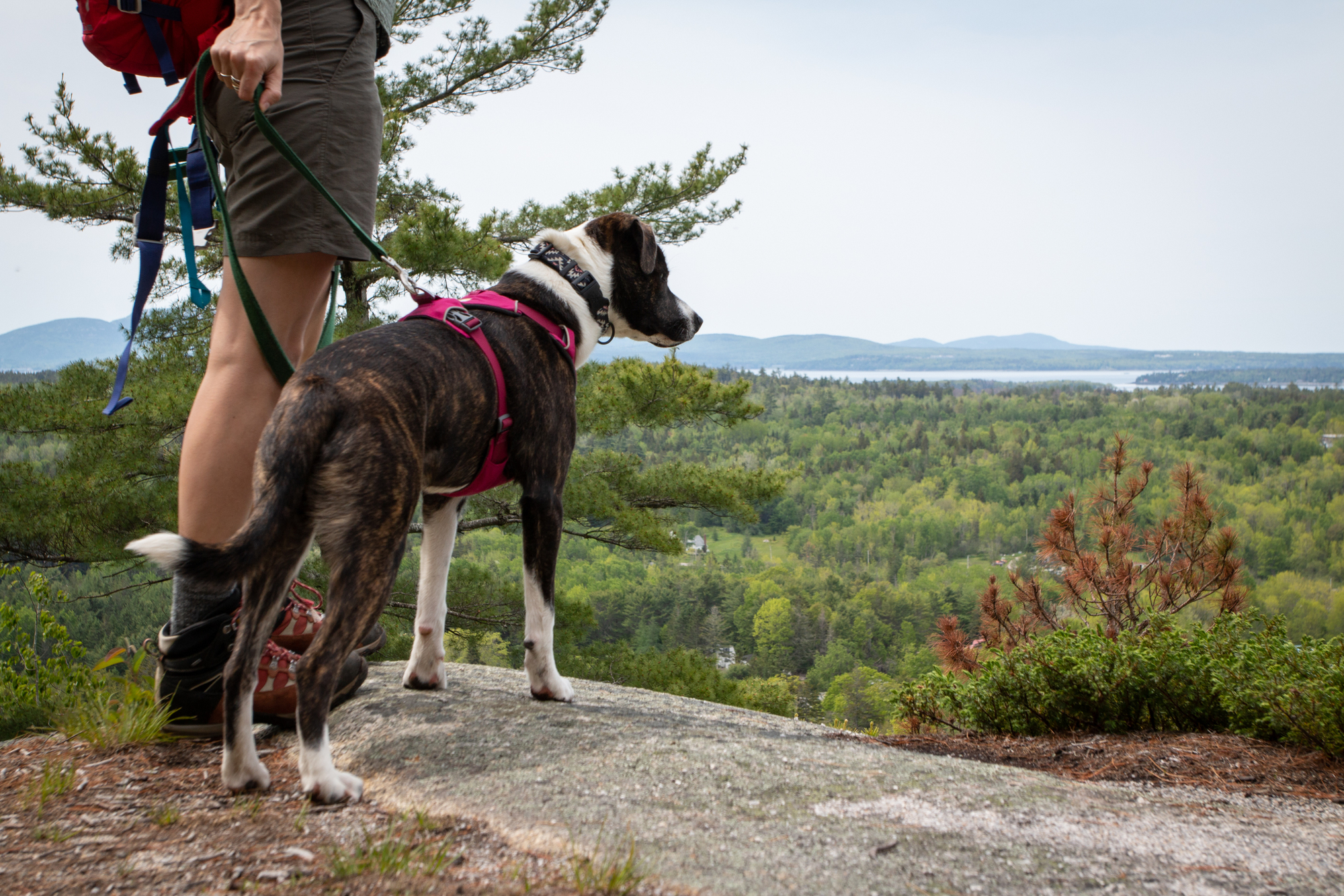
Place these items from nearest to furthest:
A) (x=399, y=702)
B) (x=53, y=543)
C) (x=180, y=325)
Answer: (x=399, y=702) < (x=53, y=543) < (x=180, y=325)

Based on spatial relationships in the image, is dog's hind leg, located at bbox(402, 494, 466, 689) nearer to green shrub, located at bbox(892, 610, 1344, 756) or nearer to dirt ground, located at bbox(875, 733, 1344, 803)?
dirt ground, located at bbox(875, 733, 1344, 803)

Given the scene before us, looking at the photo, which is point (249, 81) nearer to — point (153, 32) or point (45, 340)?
point (153, 32)

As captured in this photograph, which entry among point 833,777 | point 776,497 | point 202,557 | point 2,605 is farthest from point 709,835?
point 776,497

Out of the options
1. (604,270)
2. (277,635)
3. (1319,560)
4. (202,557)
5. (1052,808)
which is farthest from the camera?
(1319,560)

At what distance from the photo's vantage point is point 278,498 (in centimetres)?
→ 180

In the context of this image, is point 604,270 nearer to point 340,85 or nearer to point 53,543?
point 340,85

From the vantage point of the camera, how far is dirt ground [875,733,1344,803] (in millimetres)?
2311

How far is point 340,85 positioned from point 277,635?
1615 mm

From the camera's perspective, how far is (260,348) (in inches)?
85.0

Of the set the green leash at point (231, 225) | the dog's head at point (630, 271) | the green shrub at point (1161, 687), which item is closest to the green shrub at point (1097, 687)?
the green shrub at point (1161, 687)

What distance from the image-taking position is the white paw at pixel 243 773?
1929mm

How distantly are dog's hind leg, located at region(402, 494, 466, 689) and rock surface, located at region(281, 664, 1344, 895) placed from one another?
0.22m

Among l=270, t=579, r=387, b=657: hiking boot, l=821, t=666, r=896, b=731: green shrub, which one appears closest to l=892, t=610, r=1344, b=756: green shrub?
l=270, t=579, r=387, b=657: hiking boot

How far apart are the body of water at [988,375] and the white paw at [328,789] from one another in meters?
90.2
